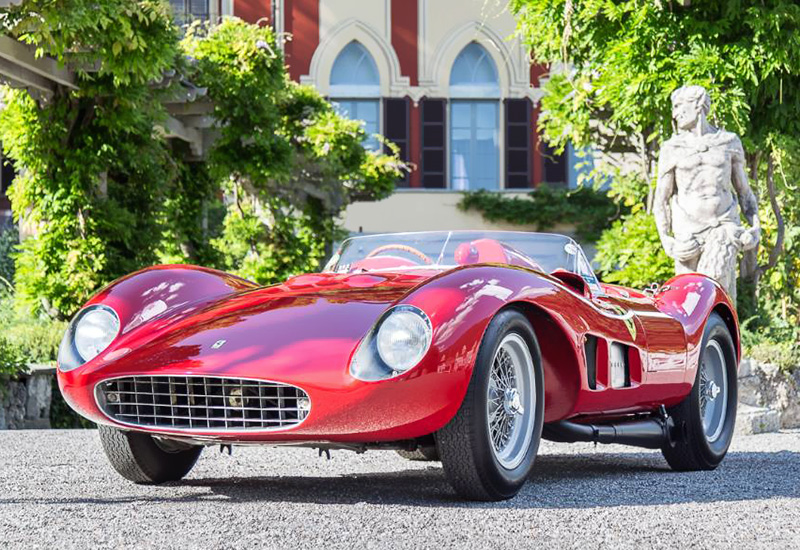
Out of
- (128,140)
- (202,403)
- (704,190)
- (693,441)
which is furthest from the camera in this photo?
(128,140)

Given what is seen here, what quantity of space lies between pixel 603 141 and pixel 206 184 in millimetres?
5160

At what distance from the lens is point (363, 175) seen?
22.6 m

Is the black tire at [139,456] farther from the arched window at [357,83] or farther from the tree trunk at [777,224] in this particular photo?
the arched window at [357,83]

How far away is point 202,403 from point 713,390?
299 cm

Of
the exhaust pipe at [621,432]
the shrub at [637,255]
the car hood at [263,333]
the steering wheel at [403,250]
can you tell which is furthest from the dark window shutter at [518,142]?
the car hood at [263,333]

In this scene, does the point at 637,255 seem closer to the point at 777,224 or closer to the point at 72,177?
the point at 777,224

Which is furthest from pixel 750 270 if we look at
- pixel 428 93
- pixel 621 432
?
pixel 428 93

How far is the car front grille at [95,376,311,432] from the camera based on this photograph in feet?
14.7

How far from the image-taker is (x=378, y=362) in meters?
4.41

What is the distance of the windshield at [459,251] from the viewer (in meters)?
5.77

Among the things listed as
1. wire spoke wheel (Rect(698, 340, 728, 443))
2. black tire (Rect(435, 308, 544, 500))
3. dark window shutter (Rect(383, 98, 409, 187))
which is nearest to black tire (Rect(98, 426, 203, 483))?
black tire (Rect(435, 308, 544, 500))

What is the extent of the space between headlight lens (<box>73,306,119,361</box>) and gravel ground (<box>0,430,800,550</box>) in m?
0.52

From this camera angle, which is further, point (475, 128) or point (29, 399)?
point (475, 128)

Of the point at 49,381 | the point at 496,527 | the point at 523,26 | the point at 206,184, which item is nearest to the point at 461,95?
the point at 206,184
